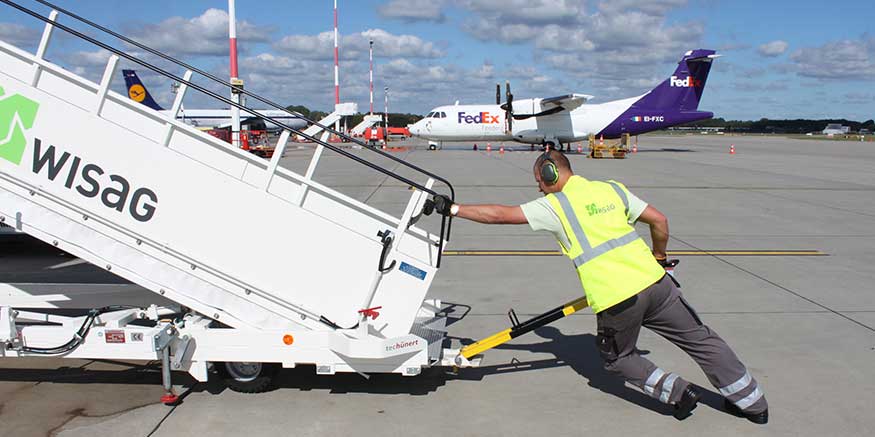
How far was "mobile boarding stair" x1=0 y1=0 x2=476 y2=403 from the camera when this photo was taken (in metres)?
3.89

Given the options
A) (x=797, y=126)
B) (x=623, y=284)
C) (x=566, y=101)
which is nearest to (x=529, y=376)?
(x=623, y=284)

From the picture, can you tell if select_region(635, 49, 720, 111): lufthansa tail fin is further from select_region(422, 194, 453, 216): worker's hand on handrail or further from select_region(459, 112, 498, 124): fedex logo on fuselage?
select_region(422, 194, 453, 216): worker's hand on handrail

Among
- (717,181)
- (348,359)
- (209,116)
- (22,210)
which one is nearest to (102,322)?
(22,210)

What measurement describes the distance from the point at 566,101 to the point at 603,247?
30.7 meters

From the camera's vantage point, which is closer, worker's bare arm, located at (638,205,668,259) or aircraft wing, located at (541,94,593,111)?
worker's bare arm, located at (638,205,668,259)

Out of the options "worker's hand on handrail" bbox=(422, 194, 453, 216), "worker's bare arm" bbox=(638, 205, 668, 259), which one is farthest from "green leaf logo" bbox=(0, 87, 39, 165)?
"worker's bare arm" bbox=(638, 205, 668, 259)

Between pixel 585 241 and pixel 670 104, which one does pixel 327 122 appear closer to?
pixel 585 241

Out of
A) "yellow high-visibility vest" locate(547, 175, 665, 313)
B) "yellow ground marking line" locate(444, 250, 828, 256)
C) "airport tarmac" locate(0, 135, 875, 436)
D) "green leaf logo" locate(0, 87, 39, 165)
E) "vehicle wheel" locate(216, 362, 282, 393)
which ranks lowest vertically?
"airport tarmac" locate(0, 135, 875, 436)

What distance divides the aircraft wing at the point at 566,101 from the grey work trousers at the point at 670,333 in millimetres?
29156

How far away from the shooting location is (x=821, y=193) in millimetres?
16172

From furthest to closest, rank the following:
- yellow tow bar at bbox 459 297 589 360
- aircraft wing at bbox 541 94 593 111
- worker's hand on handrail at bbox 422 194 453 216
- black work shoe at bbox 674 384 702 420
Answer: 1. aircraft wing at bbox 541 94 593 111
2. yellow tow bar at bbox 459 297 589 360
3. black work shoe at bbox 674 384 702 420
4. worker's hand on handrail at bbox 422 194 453 216

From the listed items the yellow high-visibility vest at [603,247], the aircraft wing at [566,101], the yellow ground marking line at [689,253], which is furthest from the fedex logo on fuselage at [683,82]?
the yellow high-visibility vest at [603,247]

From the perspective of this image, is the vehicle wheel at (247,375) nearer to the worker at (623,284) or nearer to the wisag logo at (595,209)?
the worker at (623,284)

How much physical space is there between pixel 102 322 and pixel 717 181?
61.2 feet
